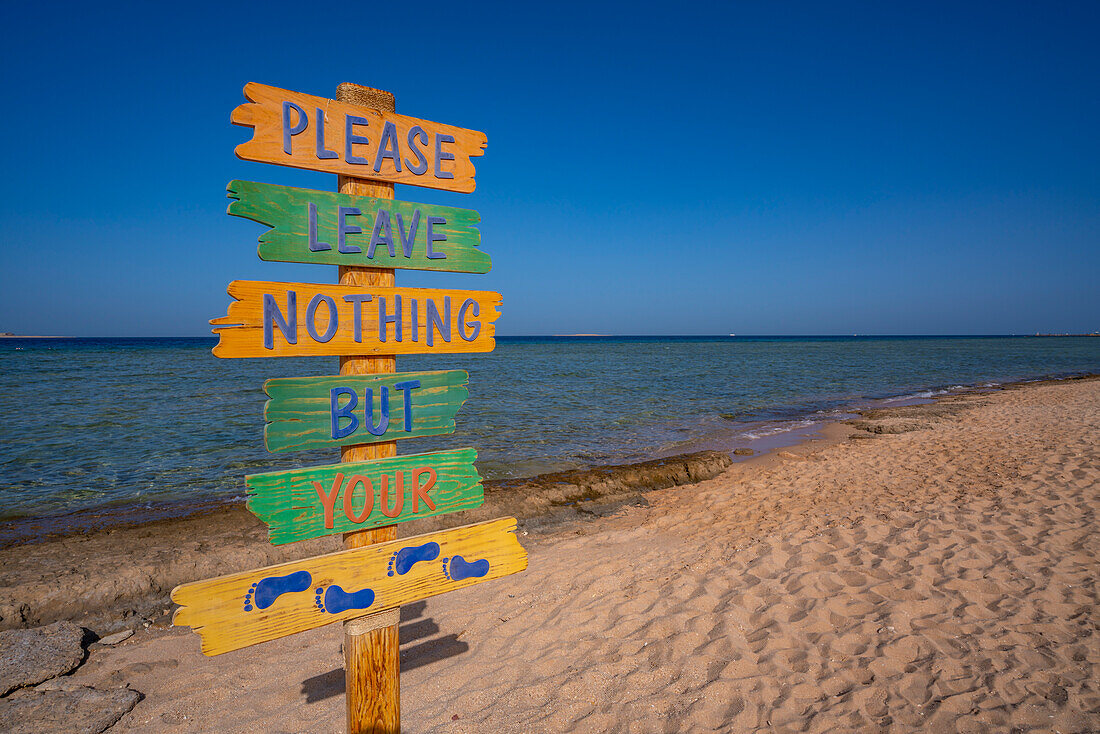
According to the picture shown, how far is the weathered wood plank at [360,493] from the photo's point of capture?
241cm

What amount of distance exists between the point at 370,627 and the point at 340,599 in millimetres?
268

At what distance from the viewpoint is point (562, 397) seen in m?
21.6

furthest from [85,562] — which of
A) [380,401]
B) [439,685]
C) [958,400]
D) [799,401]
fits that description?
[958,400]

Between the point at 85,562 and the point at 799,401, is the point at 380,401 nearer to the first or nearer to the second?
the point at 85,562

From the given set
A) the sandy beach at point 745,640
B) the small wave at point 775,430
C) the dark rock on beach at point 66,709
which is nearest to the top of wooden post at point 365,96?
the sandy beach at point 745,640

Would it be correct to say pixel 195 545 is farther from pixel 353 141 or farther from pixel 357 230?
pixel 353 141

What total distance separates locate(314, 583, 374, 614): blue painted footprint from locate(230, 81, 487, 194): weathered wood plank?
2019 mm

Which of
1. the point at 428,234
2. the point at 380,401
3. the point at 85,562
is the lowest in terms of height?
the point at 85,562

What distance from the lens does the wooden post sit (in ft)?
8.66

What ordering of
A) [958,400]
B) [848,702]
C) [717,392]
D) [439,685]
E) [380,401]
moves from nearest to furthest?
[380,401] < [848,702] < [439,685] < [958,400] < [717,392]

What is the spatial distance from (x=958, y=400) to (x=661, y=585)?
763 inches

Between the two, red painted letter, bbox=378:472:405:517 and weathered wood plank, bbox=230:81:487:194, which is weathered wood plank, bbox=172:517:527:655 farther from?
weathered wood plank, bbox=230:81:487:194

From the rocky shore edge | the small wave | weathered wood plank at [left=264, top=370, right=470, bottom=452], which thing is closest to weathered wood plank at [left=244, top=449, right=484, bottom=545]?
weathered wood plank at [left=264, top=370, right=470, bottom=452]

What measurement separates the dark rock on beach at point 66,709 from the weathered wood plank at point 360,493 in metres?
2.63
